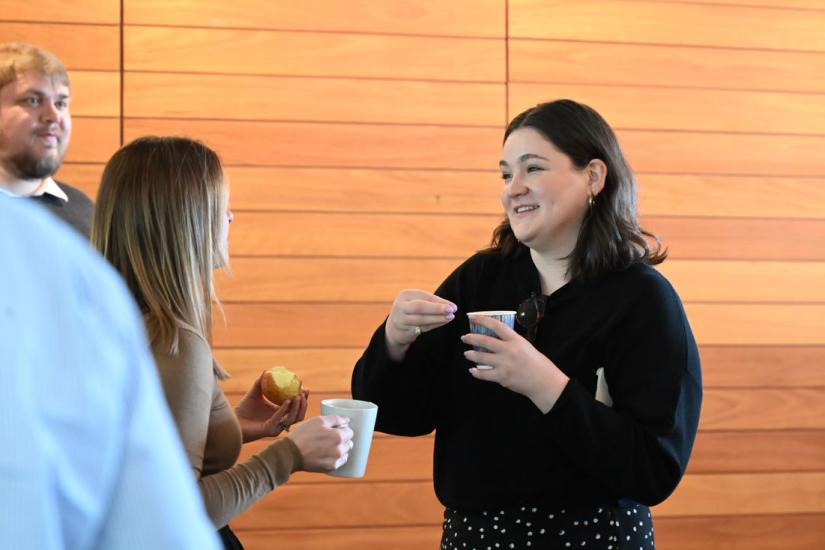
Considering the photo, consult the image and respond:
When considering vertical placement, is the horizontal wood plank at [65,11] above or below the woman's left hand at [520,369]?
above

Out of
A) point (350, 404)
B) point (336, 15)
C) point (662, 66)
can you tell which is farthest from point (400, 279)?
point (350, 404)

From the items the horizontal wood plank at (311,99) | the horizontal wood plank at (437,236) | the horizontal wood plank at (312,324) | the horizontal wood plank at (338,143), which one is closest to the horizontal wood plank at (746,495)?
the horizontal wood plank at (312,324)

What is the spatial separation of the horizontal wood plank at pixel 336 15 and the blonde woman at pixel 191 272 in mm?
1915

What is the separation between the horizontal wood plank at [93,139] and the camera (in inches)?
130

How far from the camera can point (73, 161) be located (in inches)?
130

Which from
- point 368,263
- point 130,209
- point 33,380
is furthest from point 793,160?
point 33,380

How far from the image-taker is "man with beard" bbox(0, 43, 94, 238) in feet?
8.70

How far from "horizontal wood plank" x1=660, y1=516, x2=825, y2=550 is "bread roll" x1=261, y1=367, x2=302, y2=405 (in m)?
2.07

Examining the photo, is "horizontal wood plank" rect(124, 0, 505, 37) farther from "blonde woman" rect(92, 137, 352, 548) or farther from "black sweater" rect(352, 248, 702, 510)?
"blonde woman" rect(92, 137, 352, 548)

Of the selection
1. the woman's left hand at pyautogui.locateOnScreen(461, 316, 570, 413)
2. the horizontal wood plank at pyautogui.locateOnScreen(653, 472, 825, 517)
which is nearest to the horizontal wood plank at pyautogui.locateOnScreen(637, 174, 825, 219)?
the horizontal wood plank at pyautogui.locateOnScreen(653, 472, 825, 517)

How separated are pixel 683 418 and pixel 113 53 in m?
2.43

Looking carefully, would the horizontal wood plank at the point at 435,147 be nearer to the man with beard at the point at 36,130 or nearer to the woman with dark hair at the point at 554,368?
the man with beard at the point at 36,130

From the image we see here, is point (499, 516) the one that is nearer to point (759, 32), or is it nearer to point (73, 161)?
point (73, 161)

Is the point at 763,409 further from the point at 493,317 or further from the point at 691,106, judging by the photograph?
the point at 493,317
